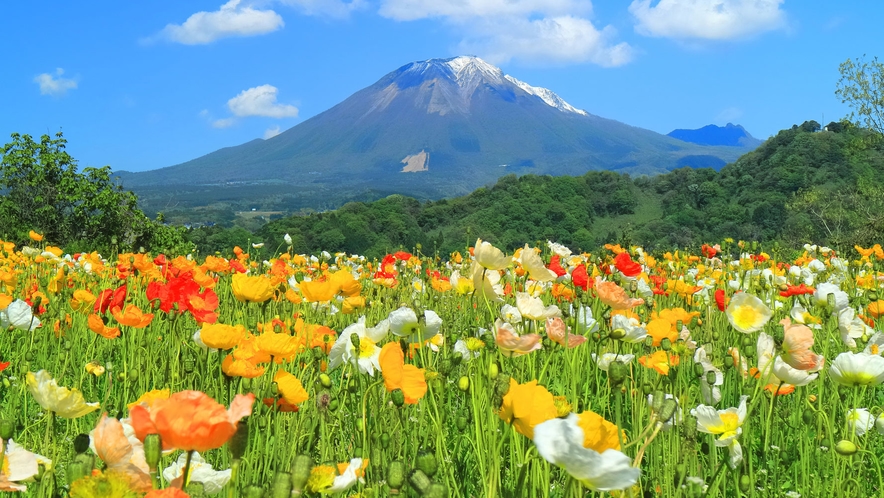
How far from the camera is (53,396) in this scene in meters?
1.37

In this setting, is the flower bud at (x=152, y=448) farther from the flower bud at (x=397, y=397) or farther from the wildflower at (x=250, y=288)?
the wildflower at (x=250, y=288)

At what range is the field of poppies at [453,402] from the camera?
1.07 m

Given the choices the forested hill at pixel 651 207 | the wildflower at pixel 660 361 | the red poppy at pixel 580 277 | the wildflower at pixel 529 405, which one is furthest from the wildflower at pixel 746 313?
the forested hill at pixel 651 207

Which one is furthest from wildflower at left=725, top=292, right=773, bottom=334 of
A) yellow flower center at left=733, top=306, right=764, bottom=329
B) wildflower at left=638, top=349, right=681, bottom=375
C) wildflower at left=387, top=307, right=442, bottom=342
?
wildflower at left=387, top=307, right=442, bottom=342

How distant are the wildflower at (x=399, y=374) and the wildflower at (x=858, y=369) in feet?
3.71

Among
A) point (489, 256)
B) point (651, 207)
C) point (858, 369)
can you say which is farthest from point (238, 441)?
point (651, 207)

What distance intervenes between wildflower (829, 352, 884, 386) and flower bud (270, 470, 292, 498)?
58.6 inches

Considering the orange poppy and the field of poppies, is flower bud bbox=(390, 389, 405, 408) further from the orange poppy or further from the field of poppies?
the orange poppy

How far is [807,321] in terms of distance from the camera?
2.81 metres

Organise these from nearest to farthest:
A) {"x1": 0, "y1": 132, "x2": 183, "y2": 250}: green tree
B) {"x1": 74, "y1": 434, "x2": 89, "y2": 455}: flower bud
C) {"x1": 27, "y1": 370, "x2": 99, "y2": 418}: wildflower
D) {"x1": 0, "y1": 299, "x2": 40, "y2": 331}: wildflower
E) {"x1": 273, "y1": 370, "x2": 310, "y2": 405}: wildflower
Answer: {"x1": 74, "y1": 434, "x2": 89, "y2": 455}: flower bud
{"x1": 27, "y1": 370, "x2": 99, "y2": 418}: wildflower
{"x1": 273, "y1": 370, "x2": 310, "y2": 405}: wildflower
{"x1": 0, "y1": 299, "x2": 40, "y2": 331}: wildflower
{"x1": 0, "y1": 132, "x2": 183, "y2": 250}: green tree

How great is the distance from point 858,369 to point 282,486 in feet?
5.06

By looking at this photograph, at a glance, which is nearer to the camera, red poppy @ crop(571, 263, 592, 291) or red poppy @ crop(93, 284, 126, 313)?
red poppy @ crop(93, 284, 126, 313)

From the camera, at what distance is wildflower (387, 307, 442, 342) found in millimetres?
2042

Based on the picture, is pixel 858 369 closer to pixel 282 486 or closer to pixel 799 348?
pixel 799 348
